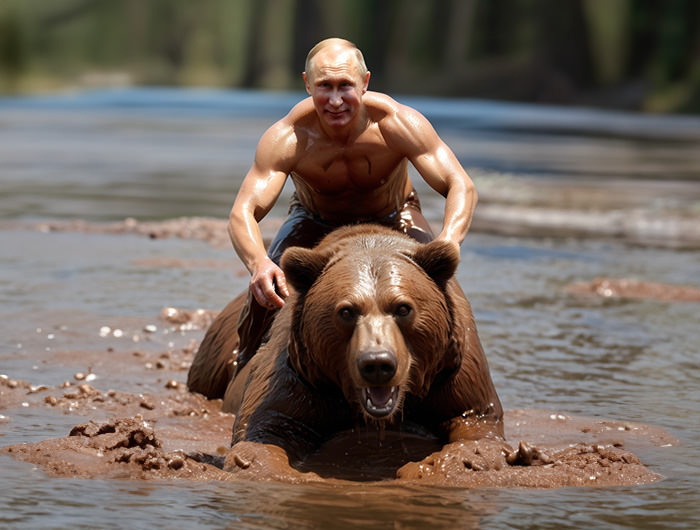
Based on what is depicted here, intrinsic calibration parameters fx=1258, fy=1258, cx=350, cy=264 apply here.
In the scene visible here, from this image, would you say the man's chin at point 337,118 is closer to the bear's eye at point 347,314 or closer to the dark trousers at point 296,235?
the dark trousers at point 296,235

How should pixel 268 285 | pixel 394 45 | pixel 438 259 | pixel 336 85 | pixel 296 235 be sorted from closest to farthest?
pixel 438 259, pixel 268 285, pixel 336 85, pixel 296 235, pixel 394 45

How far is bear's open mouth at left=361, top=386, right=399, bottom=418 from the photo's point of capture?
15.5 feet

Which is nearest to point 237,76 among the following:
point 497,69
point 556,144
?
point 497,69

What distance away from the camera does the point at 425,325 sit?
15.9 ft

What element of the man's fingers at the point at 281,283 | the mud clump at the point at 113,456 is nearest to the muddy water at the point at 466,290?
the mud clump at the point at 113,456

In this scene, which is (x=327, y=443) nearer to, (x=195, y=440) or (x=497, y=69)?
(x=195, y=440)

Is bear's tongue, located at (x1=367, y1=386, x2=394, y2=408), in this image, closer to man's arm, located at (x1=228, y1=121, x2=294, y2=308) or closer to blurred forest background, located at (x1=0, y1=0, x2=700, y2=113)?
man's arm, located at (x1=228, y1=121, x2=294, y2=308)

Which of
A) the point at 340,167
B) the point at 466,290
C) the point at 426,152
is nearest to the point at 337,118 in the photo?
the point at 340,167

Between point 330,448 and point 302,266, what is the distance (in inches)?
32.2

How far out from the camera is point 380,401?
15.5ft

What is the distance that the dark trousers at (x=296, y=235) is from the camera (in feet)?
19.6

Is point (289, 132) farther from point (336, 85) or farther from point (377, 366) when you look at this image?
point (377, 366)

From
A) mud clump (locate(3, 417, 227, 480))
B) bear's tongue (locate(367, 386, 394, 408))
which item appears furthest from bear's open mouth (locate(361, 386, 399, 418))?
mud clump (locate(3, 417, 227, 480))

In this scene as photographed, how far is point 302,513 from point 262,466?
516 millimetres
